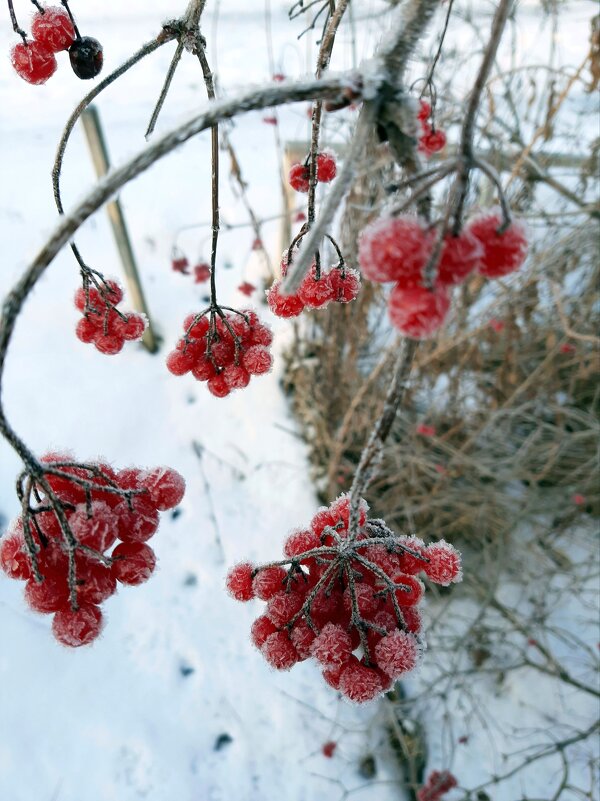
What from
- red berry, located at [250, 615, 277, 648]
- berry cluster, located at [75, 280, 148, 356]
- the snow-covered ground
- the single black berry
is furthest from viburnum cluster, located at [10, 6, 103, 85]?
the snow-covered ground

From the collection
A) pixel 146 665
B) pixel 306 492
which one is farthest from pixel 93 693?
pixel 306 492

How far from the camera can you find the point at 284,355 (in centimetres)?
315

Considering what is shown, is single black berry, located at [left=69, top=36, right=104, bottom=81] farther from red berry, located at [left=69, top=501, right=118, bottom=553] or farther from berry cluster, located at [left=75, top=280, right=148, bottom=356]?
red berry, located at [left=69, top=501, right=118, bottom=553]

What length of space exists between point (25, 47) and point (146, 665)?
2.25 meters

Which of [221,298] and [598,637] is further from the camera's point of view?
[221,298]

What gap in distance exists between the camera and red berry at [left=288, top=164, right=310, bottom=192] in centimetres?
80

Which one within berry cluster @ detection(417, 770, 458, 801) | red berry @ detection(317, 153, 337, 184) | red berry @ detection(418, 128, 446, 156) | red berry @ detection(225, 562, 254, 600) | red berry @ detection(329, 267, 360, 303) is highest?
red berry @ detection(418, 128, 446, 156)

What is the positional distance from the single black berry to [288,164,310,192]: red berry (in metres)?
0.30

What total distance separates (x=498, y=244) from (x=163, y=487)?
423mm

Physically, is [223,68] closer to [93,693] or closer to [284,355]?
[284,355]

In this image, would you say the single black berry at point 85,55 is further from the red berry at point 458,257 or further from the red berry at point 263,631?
the red berry at point 263,631

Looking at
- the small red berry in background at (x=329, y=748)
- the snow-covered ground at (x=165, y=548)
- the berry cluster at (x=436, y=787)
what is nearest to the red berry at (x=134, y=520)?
the snow-covered ground at (x=165, y=548)

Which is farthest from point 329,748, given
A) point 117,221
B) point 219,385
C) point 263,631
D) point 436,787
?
point 117,221

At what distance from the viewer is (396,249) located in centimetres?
36
